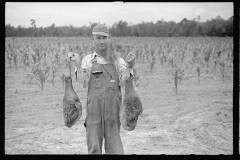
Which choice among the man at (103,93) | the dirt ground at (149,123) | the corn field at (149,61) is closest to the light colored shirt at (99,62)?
the man at (103,93)

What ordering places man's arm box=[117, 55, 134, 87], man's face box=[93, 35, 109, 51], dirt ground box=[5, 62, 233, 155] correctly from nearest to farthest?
man's arm box=[117, 55, 134, 87]
man's face box=[93, 35, 109, 51]
dirt ground box=[5, 62, 233, 155]

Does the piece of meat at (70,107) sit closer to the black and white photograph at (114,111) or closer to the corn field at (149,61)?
the black and white photograph at (114,111)

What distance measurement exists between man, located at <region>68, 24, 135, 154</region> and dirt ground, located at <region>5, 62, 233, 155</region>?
1.81 meters

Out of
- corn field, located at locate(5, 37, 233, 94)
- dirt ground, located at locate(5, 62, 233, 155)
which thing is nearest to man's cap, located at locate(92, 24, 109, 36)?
dirt ground, located at locate(5, 62, 233, 155)

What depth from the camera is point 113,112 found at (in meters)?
2.49

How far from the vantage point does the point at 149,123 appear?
18.3 ft

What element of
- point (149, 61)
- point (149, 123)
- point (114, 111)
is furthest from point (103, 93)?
point (149, 61)

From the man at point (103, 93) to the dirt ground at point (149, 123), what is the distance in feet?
5.94

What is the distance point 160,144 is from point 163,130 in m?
0.65

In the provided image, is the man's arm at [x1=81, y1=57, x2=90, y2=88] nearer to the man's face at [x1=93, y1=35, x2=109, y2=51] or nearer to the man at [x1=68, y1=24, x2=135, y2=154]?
the man at [x1=68, y1=24, x2=135, y2=154]

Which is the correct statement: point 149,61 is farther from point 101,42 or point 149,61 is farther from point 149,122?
point 101,42

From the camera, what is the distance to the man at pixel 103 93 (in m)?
2.46

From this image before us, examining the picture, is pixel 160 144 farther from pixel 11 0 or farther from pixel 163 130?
pixel 11 0

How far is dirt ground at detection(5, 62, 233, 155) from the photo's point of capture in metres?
4.37
